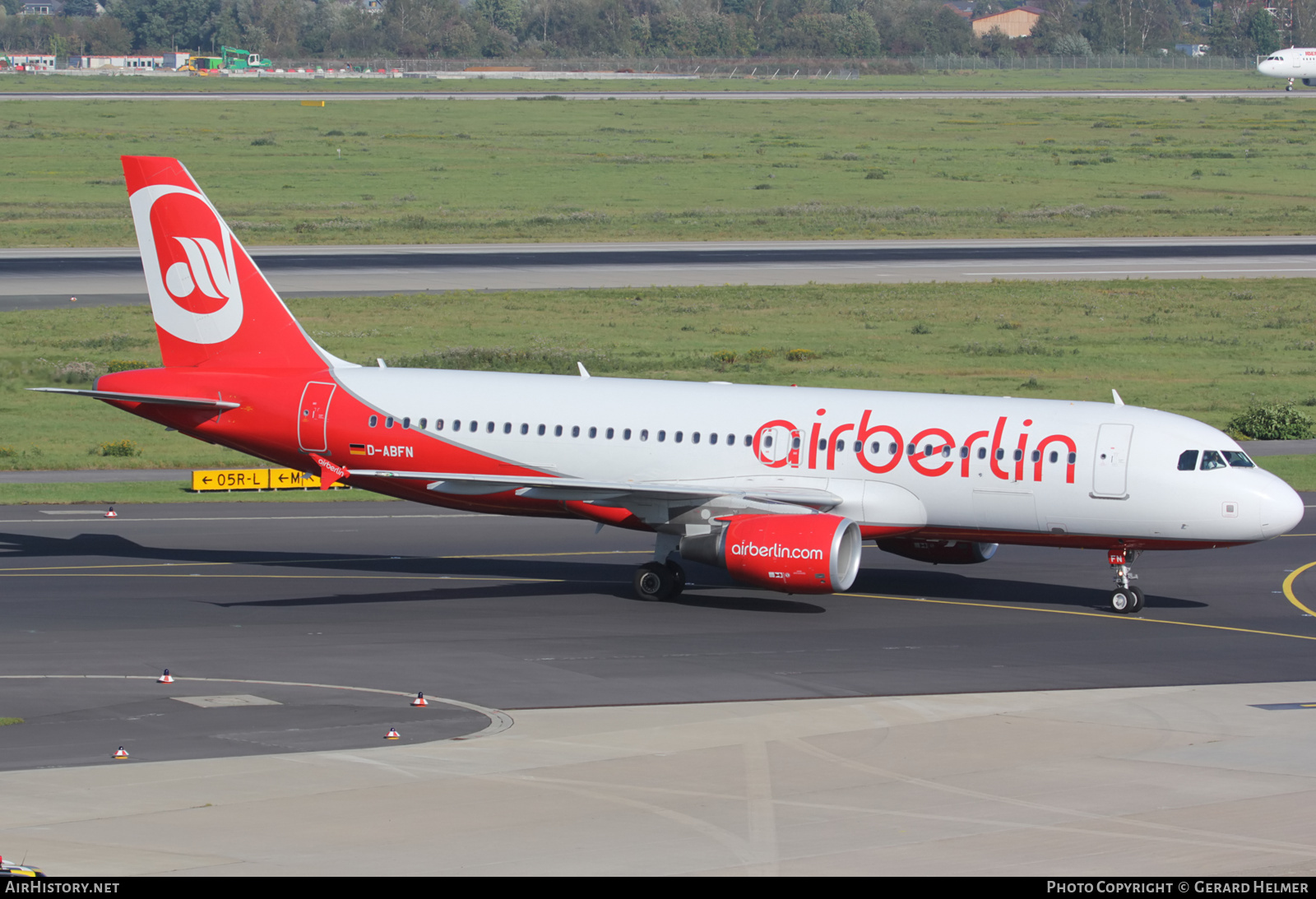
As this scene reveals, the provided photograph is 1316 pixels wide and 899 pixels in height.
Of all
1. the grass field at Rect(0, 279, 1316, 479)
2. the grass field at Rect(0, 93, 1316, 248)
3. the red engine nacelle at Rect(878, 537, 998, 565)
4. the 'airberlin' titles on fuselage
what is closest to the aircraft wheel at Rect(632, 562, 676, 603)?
the 'airberlin' titles on fuselage

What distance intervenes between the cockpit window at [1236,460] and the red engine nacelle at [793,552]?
27.7 ft

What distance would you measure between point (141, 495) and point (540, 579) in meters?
16.3

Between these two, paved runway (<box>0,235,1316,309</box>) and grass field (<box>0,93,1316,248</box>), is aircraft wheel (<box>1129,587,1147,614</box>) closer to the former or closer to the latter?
paved runway (<box>0,235,1316,309</box>)

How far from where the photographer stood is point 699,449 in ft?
127

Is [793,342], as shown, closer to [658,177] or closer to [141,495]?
[141,495]

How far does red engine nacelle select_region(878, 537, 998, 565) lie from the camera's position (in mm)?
39438

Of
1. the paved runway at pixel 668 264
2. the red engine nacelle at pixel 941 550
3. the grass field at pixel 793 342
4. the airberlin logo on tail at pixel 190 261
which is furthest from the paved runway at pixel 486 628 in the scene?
the paved runway at pixel 668 264

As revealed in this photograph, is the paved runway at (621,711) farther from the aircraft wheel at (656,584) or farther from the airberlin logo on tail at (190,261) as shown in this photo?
the airberlin logo on tail at (190,261)

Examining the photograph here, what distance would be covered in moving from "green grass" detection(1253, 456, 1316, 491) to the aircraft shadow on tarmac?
694 inches

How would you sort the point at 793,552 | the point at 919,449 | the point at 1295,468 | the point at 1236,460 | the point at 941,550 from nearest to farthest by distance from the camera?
the point at 793,552 → the point at 1236,460 → the point at 919,449 → the point at 941,550 → the point at 1295,468

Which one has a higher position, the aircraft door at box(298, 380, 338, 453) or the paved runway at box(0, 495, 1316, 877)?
the aircraft door at box(298, 380, 338, 453)

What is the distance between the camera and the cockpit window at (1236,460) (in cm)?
3623

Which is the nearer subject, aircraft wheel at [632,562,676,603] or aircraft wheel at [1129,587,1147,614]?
aircraft wheel at [1129,587,1147,614]

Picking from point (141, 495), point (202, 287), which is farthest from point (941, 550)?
point (141, 495)
